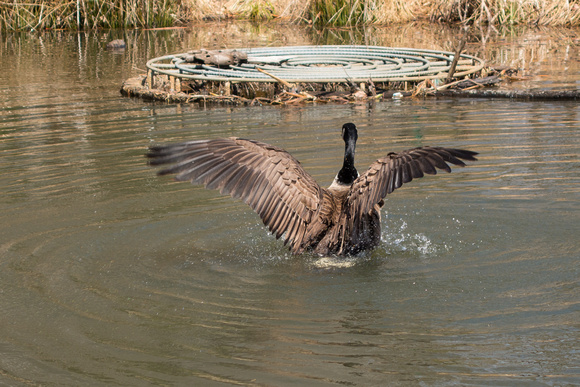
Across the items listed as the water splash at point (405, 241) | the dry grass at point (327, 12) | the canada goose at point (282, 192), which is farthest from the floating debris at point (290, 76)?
the dry grass at point (327, 12)

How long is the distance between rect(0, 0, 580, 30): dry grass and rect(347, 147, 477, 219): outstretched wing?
1739cm

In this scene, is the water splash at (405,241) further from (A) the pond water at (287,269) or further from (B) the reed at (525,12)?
(B) the reed at (525,12)

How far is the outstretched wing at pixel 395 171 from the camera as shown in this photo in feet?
17.2

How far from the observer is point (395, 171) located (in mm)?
5418

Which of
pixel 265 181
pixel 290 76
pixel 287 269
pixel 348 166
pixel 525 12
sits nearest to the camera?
pixel 265 181

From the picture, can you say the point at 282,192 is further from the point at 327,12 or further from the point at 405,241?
the point at 327,12

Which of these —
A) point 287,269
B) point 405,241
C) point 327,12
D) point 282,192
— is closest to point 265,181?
point 282,192

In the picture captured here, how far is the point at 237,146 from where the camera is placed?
20.0 feet

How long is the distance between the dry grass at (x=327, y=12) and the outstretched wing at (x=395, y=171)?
17391 mm

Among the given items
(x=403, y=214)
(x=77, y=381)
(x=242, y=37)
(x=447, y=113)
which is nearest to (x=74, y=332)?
(x=77, y=381)

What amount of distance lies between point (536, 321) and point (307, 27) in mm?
21666

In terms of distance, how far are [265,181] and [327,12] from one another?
19.5 meters

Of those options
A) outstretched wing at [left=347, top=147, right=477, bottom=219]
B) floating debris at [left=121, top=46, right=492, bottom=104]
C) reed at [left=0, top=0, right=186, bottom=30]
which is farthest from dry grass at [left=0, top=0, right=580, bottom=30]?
outstretched wing at [left=347, top=147, right=477, bottom=219]

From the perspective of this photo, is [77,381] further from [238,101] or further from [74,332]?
[238,101]
